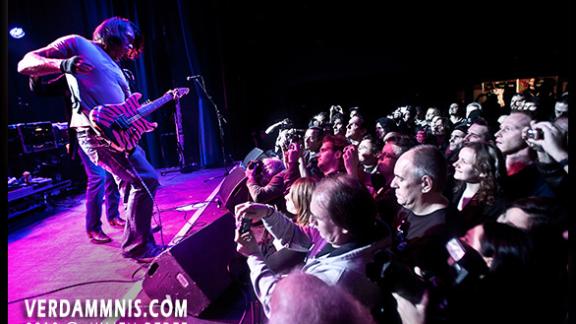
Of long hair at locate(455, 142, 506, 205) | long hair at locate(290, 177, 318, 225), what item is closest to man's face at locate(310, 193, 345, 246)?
long hair at locate(290, 177, 318, 225)

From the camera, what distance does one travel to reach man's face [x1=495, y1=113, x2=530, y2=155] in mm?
2400

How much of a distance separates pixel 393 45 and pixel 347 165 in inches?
447

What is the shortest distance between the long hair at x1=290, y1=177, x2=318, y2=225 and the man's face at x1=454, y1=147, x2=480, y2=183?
1.00m

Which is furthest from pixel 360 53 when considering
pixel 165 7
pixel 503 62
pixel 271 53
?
pixel 165 7

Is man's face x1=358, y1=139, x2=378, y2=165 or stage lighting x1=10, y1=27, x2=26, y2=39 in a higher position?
stage lighting x1=10, y1=27, x2=26, y2=39

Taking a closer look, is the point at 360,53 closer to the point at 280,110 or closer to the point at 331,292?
the point at 280,110

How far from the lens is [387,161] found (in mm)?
2973

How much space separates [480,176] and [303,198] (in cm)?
116

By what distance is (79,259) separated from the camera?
307 cm

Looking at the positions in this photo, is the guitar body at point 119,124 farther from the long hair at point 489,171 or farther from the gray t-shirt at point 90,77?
the long hair at point 489,171

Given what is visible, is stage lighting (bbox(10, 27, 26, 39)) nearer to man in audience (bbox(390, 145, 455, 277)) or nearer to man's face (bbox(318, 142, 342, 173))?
man's face (bbox(318, 142, 342, 173))

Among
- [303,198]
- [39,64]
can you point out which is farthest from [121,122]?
[303,198]

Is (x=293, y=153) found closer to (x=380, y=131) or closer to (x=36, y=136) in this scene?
(x=380, y=131)

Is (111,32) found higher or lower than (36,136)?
higher
